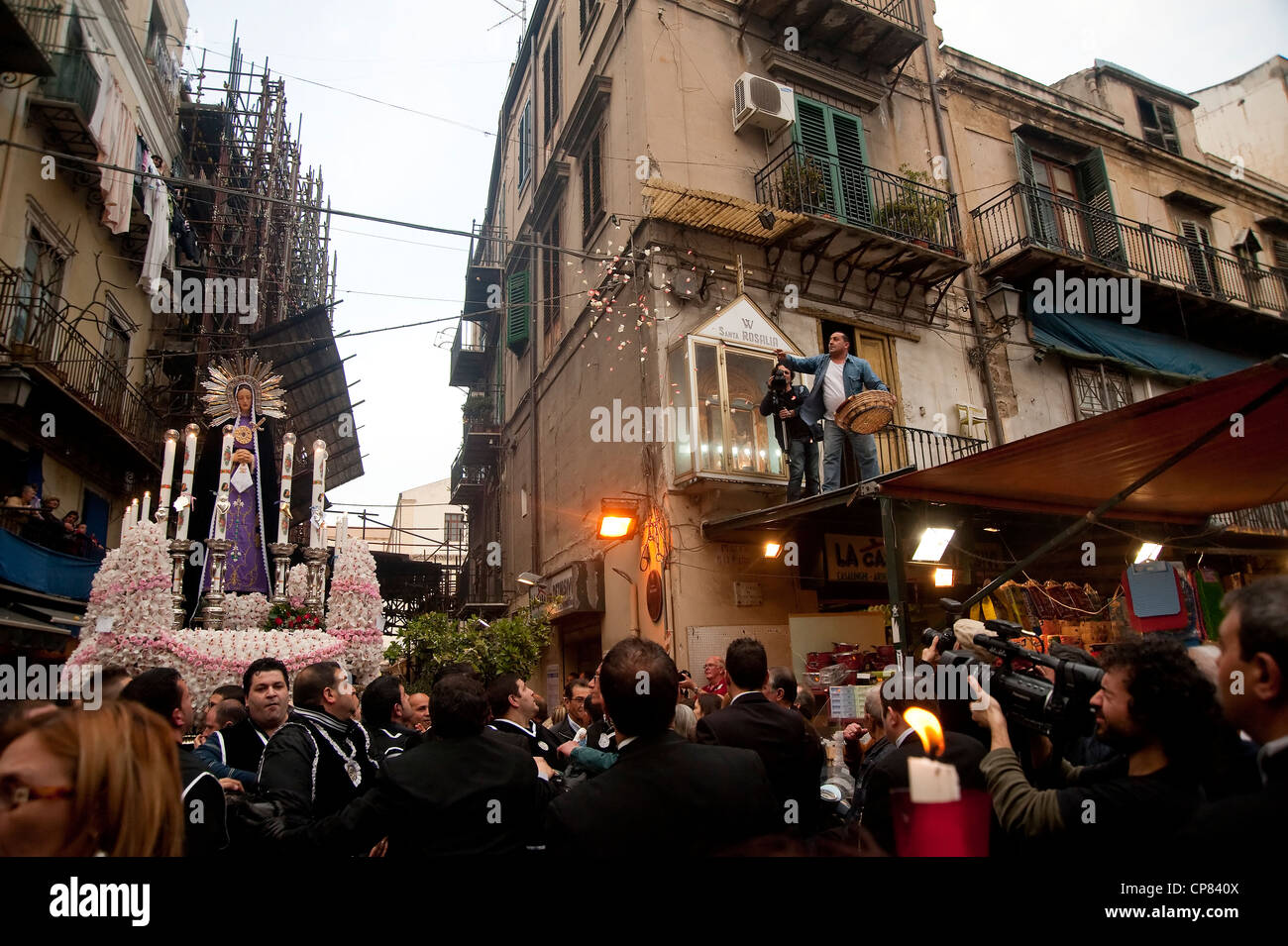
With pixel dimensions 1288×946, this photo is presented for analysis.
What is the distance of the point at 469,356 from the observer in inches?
1007

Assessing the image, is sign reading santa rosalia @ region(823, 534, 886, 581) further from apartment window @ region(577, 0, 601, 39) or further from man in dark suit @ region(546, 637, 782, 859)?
apartment window @ region(577, 0, 601, 39)

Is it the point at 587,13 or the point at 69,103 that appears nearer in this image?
the point at 69,103

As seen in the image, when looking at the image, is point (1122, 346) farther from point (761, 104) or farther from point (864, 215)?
point (761, 104)

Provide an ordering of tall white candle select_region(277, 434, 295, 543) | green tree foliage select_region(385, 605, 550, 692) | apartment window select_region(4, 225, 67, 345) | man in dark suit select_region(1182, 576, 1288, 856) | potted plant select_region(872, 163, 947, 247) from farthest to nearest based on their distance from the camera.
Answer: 1. potted plant select_region(872, 163, 947, 247)
2. apartment window select_region(4, 225, 67, 345)
3. green tree foliage select_region(385, 605, 550, 692)
4. tall white candle select_region(277, 434, 295, 543)
5. man in dark suit select_region(1182, 576, 1288, 856)

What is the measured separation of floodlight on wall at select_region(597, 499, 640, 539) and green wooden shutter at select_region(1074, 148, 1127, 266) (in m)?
10.9

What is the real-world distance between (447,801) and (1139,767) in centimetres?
231

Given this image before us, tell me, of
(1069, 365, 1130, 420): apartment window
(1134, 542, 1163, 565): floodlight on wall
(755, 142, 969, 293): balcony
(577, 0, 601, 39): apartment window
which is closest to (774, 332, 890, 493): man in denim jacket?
(755, 142, 969, 293): balcony

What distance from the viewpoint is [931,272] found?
13094 millimetres

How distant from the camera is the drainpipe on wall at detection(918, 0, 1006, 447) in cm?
1372

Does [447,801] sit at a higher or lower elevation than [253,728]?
lower

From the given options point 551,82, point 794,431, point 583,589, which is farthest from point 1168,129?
point 583,589

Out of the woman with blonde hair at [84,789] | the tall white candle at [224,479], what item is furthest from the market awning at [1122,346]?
the woman with blonde hair at [84,789]

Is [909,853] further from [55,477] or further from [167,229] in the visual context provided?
[167,229]

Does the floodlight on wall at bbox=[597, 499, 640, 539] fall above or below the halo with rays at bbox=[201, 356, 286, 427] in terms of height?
below
